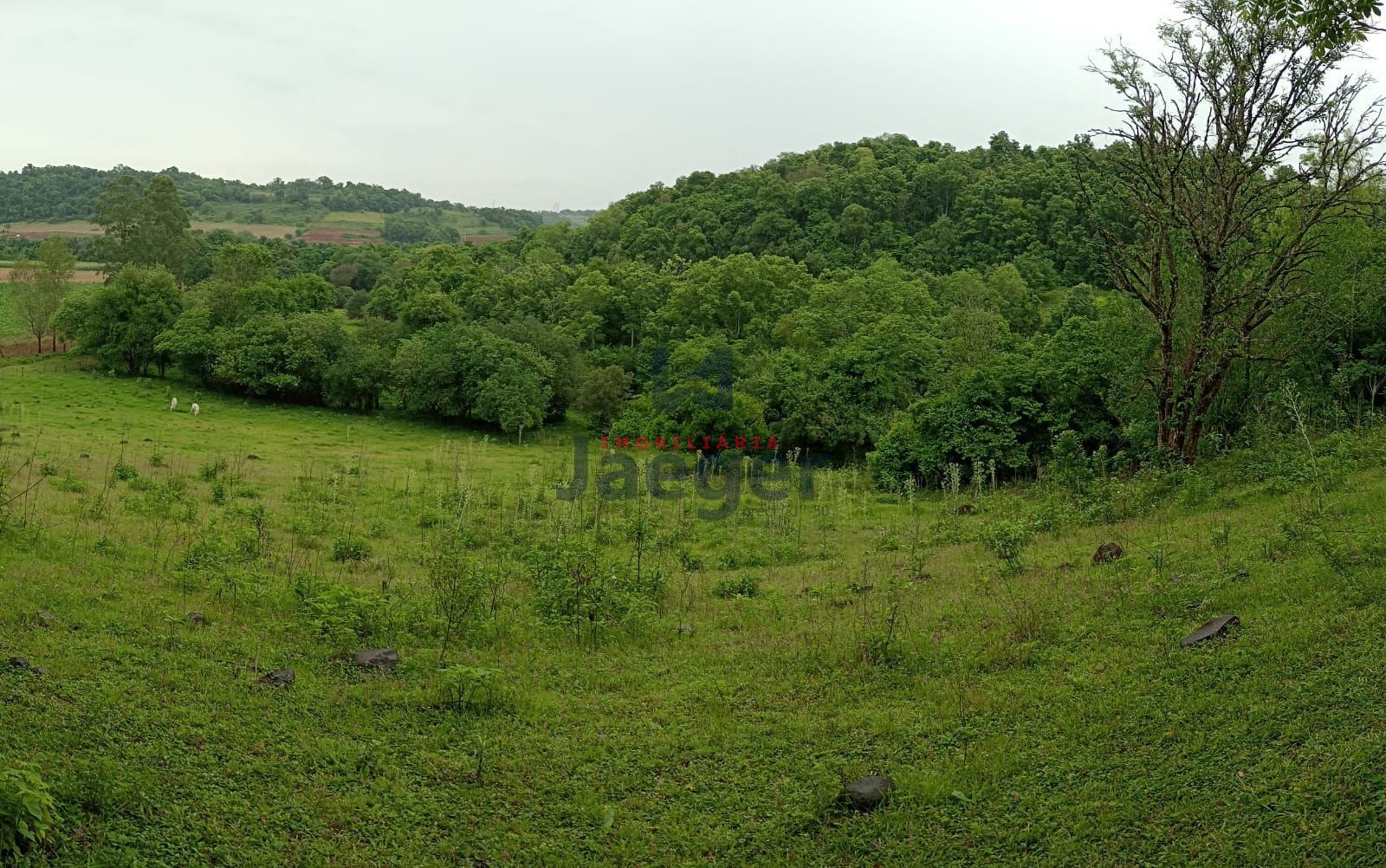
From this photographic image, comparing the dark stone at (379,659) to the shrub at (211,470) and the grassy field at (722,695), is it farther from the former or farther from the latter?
the shrub at (211,470)

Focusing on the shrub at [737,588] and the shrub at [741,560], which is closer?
the shrub at [737,588]

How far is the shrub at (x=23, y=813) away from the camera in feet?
17.1

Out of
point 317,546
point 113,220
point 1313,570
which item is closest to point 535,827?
point 1313,570

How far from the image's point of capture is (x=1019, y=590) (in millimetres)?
11477

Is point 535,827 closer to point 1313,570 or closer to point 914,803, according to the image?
point 914,803

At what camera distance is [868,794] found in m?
6.76

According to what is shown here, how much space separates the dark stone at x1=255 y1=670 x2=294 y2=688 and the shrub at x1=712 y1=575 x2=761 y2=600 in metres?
6.23

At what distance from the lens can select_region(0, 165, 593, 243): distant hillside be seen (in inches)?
5044

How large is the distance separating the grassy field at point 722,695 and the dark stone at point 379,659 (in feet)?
0.46

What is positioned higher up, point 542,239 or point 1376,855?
point 542,239

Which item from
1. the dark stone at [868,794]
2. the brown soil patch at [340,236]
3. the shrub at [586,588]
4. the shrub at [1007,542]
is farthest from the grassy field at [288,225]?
the dark stone at [868,794]

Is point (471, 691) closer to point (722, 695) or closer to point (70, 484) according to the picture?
point (722, 695)

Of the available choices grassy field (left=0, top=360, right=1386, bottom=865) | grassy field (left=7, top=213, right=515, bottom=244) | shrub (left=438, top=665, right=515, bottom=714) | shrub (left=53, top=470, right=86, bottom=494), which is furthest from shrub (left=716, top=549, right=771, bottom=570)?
grassy field (left=7, top=213, right=515, bottom=244)

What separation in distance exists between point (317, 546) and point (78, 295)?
45276 mm
